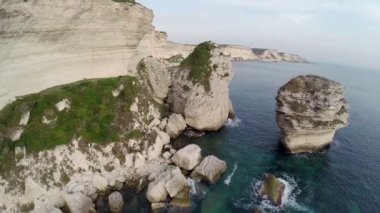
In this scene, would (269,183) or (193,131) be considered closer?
(269,183)

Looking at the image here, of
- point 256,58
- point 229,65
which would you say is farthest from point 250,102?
point 256,58

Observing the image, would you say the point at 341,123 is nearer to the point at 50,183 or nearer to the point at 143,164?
the point at 143,164

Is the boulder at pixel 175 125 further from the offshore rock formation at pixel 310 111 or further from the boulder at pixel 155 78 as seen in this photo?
the offshore rock formation at pixel 310 111

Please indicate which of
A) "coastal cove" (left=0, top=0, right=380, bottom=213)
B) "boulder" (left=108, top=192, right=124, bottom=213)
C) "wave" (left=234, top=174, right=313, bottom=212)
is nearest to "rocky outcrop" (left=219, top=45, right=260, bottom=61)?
"coastal cove" (left=0, top=0, right=380, bottom=213)

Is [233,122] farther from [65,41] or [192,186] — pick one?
[65,41]

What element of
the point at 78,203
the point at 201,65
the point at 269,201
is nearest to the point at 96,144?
the point at 78,203

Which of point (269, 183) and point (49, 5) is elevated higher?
point (49, 5)

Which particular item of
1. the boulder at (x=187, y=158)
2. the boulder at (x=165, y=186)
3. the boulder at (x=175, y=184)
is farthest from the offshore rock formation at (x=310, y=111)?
the boulder at (x=175, y=184)
